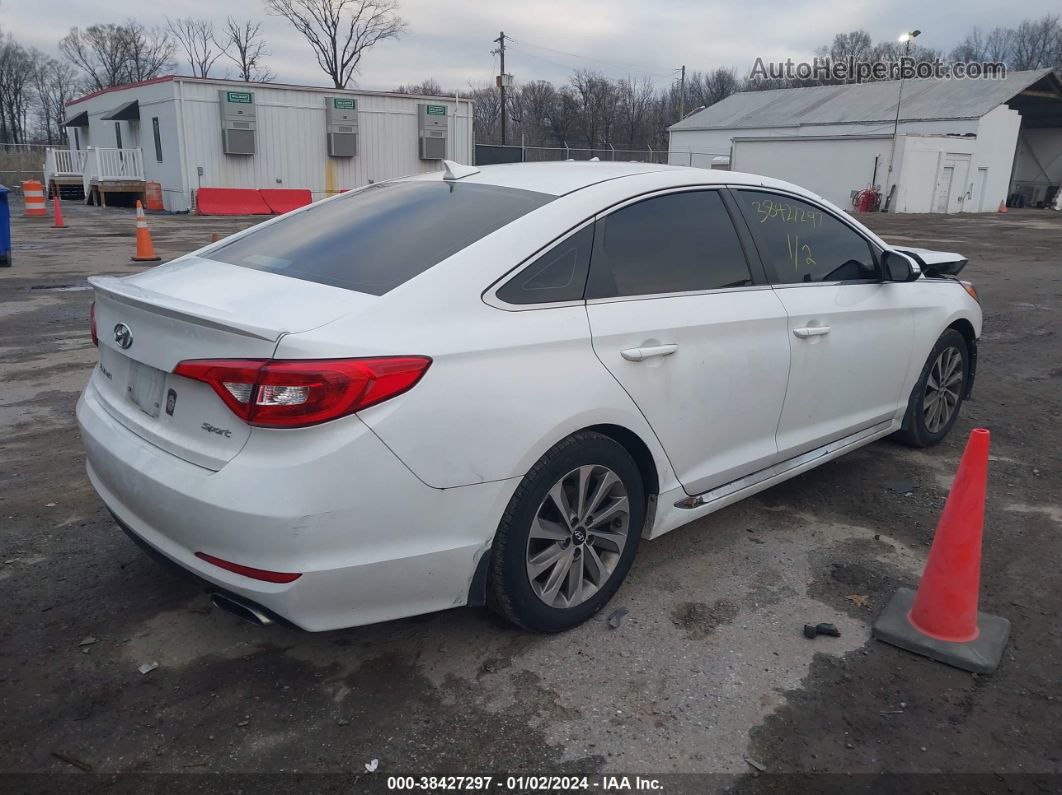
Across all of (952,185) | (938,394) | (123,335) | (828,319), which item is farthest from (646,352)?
(952,185)

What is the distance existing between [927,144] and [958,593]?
36557 millimetres

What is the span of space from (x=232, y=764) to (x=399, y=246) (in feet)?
5.74

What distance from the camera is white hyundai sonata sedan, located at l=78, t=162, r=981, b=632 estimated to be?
2355 millimetres

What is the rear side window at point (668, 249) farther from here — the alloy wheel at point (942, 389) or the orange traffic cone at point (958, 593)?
the alloy wheel at point (942, 389)

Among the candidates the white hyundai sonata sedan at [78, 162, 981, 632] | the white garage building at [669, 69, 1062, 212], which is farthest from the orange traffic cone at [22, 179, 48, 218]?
the white garage building at [669, 69, 1062, 212]

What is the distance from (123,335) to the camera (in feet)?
9.14

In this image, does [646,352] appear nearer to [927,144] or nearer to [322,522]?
[322,522]

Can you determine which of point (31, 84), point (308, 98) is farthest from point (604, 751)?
point (31, 84)

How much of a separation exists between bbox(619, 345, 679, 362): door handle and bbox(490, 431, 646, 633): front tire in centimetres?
30

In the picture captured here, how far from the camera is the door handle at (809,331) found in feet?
12.0

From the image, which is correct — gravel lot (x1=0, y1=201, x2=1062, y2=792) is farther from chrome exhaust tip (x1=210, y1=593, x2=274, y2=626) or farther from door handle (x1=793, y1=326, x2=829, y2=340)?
door handle (x1=793, y1=326, x2=829, y2=340)

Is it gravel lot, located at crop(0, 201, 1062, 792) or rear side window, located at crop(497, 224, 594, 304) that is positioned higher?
rear side window, located at crop(497, 224, 594, 304)

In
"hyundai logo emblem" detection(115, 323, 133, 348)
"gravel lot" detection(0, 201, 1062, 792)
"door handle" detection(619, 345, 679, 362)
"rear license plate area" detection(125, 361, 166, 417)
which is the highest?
"hyundai logo emblem" detection(115, 323, 133, 348)

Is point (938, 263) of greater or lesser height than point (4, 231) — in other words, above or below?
above
